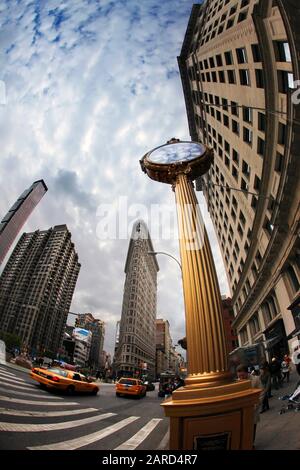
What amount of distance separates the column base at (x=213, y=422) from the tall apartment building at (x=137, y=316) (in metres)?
56.0

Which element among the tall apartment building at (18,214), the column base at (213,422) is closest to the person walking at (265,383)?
the column base at (213,422)

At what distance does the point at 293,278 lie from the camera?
14555mm

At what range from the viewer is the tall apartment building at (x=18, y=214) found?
7412 centimetres

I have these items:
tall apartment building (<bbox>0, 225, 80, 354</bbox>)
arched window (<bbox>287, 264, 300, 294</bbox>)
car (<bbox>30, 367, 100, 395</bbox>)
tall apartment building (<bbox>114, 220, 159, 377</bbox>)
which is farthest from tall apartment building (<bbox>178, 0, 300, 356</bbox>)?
tall apartment building (<bbox>0, 225, 80, 354</bbox>)

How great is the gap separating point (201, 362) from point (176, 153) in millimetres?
4351

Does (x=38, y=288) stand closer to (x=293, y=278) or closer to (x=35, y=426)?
(x=293, y=278)

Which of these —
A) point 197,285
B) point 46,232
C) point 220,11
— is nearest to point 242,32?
point 220,11

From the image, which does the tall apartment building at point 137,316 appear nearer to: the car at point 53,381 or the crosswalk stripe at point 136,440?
the car at point 53,381

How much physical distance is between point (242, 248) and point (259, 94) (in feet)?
44.6

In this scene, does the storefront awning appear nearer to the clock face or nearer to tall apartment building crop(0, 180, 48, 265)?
the clock face

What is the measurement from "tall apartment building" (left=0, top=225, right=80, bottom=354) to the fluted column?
106629mm

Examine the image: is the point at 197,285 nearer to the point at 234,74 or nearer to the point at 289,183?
the point at 289,183

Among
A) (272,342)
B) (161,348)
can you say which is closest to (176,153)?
(272,342)

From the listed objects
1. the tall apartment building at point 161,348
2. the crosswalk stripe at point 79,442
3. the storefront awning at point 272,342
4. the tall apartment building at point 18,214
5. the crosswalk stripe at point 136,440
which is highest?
the tall apartment building at point 18,214
